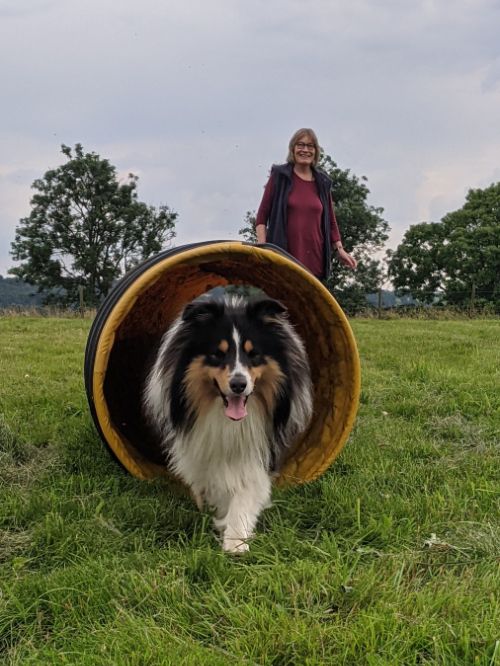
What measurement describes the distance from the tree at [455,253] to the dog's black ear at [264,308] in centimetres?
2992

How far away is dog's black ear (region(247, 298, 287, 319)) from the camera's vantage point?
3279 millimetres

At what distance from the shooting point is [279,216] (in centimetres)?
495

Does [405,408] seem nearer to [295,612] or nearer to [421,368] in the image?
[421,368]

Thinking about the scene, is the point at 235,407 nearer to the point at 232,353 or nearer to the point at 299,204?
the point at 232,353

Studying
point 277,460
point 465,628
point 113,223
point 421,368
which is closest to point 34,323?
point 421,368

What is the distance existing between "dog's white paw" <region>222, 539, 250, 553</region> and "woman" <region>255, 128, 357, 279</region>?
275cm

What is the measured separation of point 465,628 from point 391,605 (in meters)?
0.27

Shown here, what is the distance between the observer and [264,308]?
3.32m

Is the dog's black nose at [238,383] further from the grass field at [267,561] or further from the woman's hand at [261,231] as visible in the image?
the woman's hand at [261,231]

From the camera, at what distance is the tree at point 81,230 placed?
35344mm

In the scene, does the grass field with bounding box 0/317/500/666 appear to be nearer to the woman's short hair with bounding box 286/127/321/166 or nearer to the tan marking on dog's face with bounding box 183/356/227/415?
the tan marking on dog's face with bounding box 183/356/227/415

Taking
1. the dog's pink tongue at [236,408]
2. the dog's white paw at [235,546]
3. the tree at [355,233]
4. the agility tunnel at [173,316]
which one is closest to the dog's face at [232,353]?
the dog's pink tongue at [236,408]

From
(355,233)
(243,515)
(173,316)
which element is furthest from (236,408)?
(355,233)

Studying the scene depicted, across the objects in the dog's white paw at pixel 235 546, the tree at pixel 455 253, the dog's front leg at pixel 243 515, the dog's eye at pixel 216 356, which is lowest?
the dog's white paw at pixel 235 546
